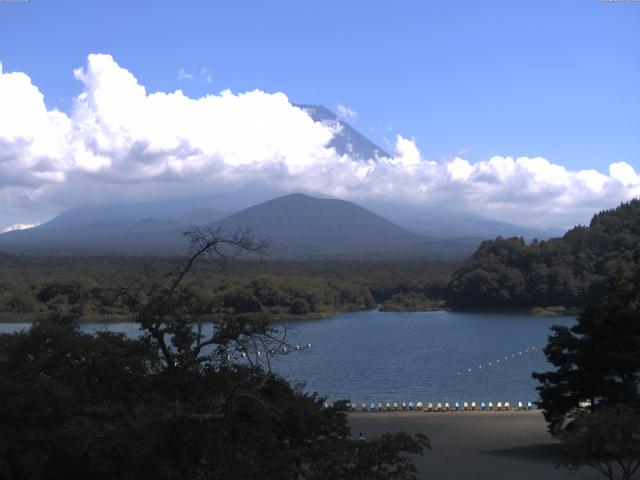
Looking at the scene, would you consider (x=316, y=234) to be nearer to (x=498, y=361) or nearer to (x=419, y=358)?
(x=419, y=358)

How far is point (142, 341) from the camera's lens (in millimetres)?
7879

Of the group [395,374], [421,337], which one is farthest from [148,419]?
[421,337]

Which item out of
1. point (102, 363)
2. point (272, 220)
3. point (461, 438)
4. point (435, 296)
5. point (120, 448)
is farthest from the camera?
point (272, 220)

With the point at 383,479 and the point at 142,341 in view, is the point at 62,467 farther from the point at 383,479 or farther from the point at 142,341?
the point at 383,479

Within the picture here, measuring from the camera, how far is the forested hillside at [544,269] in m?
56.7

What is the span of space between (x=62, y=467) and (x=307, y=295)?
1923 inches

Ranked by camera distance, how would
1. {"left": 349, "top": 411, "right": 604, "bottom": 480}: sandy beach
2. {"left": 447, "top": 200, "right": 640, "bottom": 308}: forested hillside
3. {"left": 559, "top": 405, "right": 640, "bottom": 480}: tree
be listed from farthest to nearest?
1. {"left": 447, "top": 200, "right": 640, "bottom": 308}: forested hillside
2. {"left": 349, "top": 411, "right": 604, "bottom": 480}: sandy beach
3. {"left": 559, "top": 405, "right": 640, "bottom": 480}: tree

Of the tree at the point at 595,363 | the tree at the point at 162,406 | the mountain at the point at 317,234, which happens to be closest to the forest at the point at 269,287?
the tree at the point at 595,363

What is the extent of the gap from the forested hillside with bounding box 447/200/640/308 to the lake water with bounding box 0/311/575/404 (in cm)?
599

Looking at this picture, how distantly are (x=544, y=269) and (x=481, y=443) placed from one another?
43.0m

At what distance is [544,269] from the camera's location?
57.6 meters

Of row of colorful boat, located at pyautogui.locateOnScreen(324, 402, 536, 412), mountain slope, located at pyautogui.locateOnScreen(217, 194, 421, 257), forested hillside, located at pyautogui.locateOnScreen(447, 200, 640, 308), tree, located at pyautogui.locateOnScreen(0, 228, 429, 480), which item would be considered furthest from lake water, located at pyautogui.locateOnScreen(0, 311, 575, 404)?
mountain slope, located at pyautogui.locateOnScreen(217, 194, 421, 257)

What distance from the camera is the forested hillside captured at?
5672 centimetres

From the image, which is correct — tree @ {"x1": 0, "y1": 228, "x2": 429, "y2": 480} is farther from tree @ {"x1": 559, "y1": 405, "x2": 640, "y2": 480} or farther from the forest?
the forest
